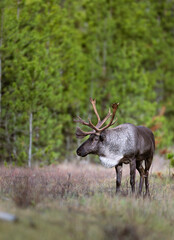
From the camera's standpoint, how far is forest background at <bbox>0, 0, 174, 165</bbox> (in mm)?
12070

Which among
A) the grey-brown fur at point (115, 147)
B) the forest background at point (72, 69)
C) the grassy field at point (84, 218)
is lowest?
the grassy field at point (84, 218)

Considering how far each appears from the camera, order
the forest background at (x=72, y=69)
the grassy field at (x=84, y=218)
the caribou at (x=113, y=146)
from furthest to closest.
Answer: the forest background at (x=72, y=69) < the caribou at (x=113, y=146) < the grassy field at (x=84, y=218)

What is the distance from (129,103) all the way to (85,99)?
292 centimetres

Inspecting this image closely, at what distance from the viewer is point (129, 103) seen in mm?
14891

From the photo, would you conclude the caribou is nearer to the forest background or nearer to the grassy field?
the grassy field

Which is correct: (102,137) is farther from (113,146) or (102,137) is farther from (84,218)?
(84,218)

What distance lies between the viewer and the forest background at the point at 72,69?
12.1 metres

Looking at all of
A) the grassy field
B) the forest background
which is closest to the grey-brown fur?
the grassy field

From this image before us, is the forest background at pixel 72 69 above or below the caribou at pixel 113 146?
above

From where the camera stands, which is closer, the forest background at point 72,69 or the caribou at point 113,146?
the caribou at point 113,146

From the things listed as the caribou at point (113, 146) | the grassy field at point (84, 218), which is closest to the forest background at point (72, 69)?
the caribou at point (113, 146)

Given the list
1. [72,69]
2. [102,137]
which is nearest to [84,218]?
[102,137]

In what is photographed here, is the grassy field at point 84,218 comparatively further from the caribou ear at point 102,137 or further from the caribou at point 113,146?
the caribou ear at point 102,137

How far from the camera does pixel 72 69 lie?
16.1m
